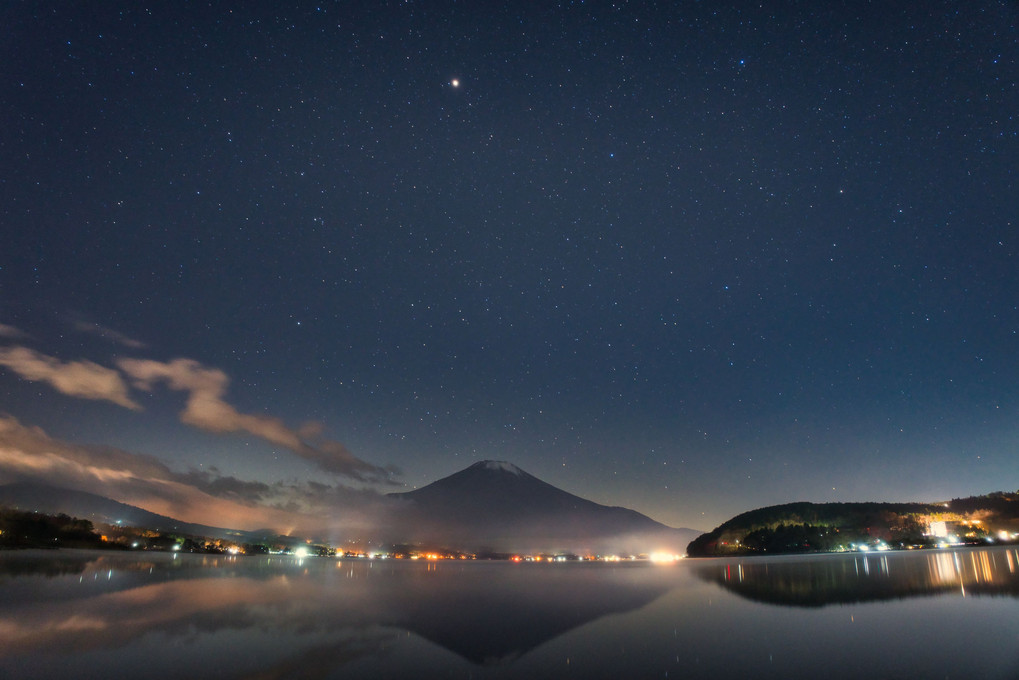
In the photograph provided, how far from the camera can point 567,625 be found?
895 inches

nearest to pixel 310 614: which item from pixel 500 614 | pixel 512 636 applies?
pixel 500 614

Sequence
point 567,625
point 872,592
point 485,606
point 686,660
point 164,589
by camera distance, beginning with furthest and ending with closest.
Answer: point 164,589
point 872,592
point 485,606
point 567,625
point 686,660

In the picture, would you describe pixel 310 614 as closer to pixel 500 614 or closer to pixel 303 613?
pixel 303 613

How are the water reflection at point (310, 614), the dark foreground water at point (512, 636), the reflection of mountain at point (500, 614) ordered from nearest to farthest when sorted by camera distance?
the dark foreground water at point (512, 636) < the water reflection at point (310, 614) < the reflection of mountain at point (500, 614)

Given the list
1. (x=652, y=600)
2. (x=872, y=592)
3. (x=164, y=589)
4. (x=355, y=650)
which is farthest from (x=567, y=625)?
(x=164, y=589)

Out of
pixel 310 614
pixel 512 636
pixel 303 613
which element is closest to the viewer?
pixel 512 636

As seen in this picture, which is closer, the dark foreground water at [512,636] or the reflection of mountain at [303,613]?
the dark foreground water at [512,636]

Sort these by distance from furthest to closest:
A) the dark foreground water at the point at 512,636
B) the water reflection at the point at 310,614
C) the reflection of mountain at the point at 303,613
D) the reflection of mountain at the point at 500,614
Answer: the reflection of mountain at the point at 303,613 < the reflection of mountain at the point at 500,614 < the water reflection at the point at 310,614 < the dark foreground water at the point at 512,636

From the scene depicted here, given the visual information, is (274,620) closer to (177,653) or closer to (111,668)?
(177,653)

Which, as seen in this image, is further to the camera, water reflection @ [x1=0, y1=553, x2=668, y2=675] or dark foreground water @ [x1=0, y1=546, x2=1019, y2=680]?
water reflection @ [x1=0, y1=553, x2=668, y2=675]

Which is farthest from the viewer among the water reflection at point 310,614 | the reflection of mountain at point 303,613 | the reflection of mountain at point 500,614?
the reflection of mountain at point 303,613

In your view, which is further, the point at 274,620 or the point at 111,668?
the point at 274,620

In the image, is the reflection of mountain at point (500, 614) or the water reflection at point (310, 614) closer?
the water reflection at point (310, 614)

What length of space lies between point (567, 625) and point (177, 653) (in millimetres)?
14665
